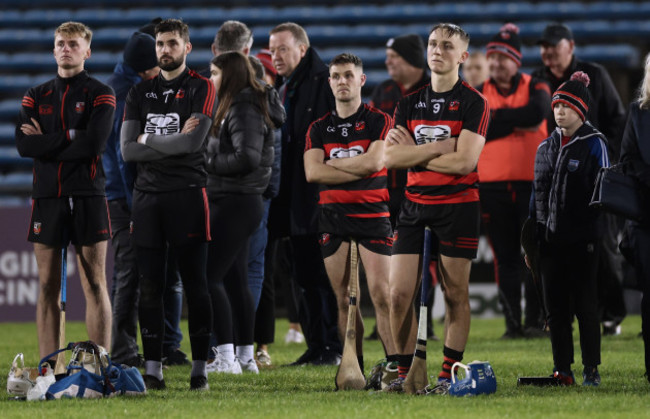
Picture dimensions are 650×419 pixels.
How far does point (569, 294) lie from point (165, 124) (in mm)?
2407

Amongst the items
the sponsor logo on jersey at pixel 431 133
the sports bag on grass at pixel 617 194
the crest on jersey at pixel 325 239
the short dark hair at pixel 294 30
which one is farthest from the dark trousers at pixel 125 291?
the sports bag on grass at pixel 617 194

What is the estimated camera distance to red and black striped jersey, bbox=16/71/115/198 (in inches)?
233

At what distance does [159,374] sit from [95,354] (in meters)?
0.48

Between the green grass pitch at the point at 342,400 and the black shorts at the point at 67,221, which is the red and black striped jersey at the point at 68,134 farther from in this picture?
the green grass pitch at the point at 342,400

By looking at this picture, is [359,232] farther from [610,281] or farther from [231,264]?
[610,281]

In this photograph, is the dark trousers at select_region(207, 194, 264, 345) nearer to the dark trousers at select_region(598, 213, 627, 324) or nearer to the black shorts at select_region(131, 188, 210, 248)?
the black shorts at select_region(131, 188, 210, 248)

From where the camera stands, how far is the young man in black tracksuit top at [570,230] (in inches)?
223

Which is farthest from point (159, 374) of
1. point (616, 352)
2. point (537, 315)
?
point (537, 315)

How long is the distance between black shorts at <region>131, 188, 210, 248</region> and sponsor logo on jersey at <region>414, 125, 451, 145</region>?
3.98 feet

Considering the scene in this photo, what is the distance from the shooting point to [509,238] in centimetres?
850

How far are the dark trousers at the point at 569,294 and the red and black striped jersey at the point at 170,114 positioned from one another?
1978 millimetres

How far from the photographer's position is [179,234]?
5.47m

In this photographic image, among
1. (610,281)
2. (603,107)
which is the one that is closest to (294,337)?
(610,281)

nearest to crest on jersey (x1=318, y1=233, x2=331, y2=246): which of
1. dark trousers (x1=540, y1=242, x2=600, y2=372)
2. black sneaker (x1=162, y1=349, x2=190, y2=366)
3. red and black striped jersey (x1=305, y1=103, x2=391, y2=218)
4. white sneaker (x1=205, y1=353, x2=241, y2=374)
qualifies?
red and black striped jersey (x1=305, y1=103, x2=391, y2=218)
